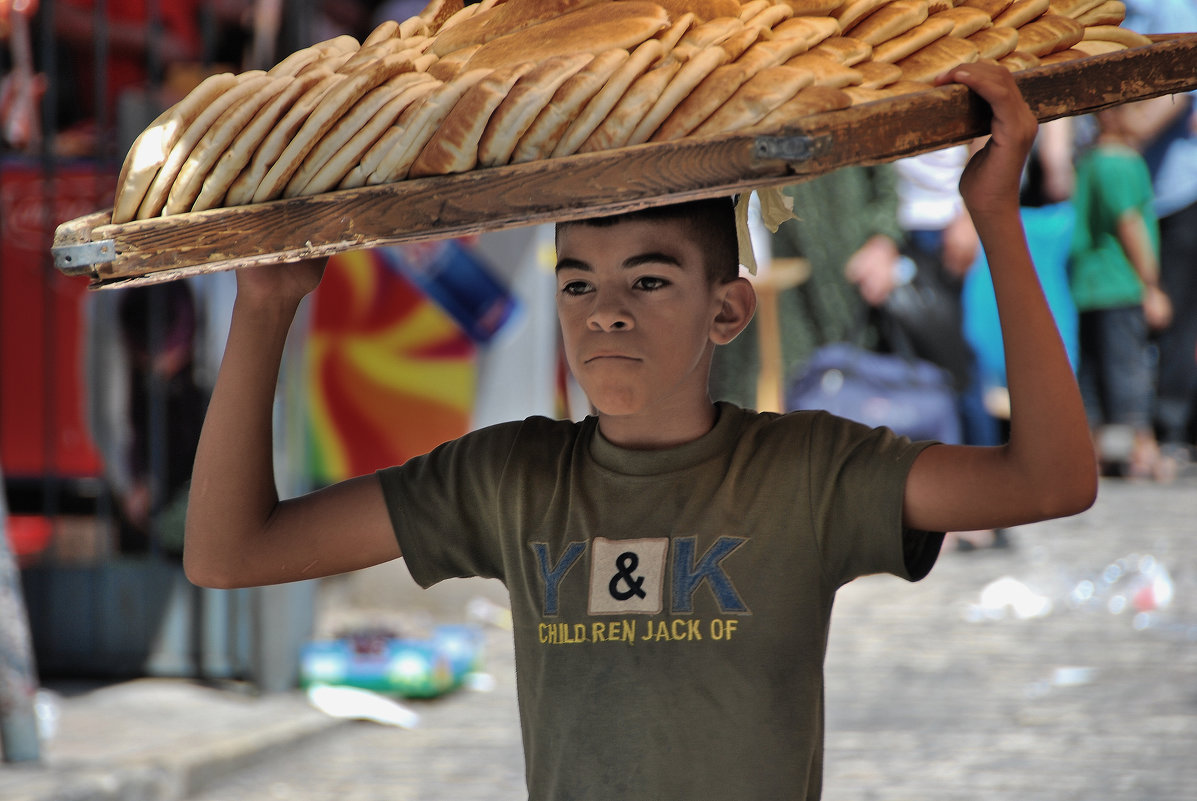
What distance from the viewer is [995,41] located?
173cm

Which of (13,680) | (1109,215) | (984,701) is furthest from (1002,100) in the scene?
(1109,215)

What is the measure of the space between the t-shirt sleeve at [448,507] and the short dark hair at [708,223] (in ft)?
1.09

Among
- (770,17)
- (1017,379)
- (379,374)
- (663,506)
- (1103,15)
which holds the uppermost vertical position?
(379,374)

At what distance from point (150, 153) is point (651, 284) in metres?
0.64

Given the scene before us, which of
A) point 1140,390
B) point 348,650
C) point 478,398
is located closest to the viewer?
point 348,650

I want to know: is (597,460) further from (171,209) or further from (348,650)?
(348,650)

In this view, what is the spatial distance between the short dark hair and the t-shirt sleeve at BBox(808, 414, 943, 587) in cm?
27

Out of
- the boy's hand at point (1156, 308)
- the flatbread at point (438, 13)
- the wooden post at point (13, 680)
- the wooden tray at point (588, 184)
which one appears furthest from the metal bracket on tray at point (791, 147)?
the boy's hand at point (1156, 308)

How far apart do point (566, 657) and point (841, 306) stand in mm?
7260

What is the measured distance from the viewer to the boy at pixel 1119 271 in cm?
843

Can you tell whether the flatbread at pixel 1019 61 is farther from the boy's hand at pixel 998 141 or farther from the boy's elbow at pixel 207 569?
the boy's elbow at pixel 207 569

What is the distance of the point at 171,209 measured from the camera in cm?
172

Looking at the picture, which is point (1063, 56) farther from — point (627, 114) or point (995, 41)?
point (627, 114)

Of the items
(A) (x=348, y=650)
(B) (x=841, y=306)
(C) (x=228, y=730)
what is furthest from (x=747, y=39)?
(B) (x=841, y=306)
